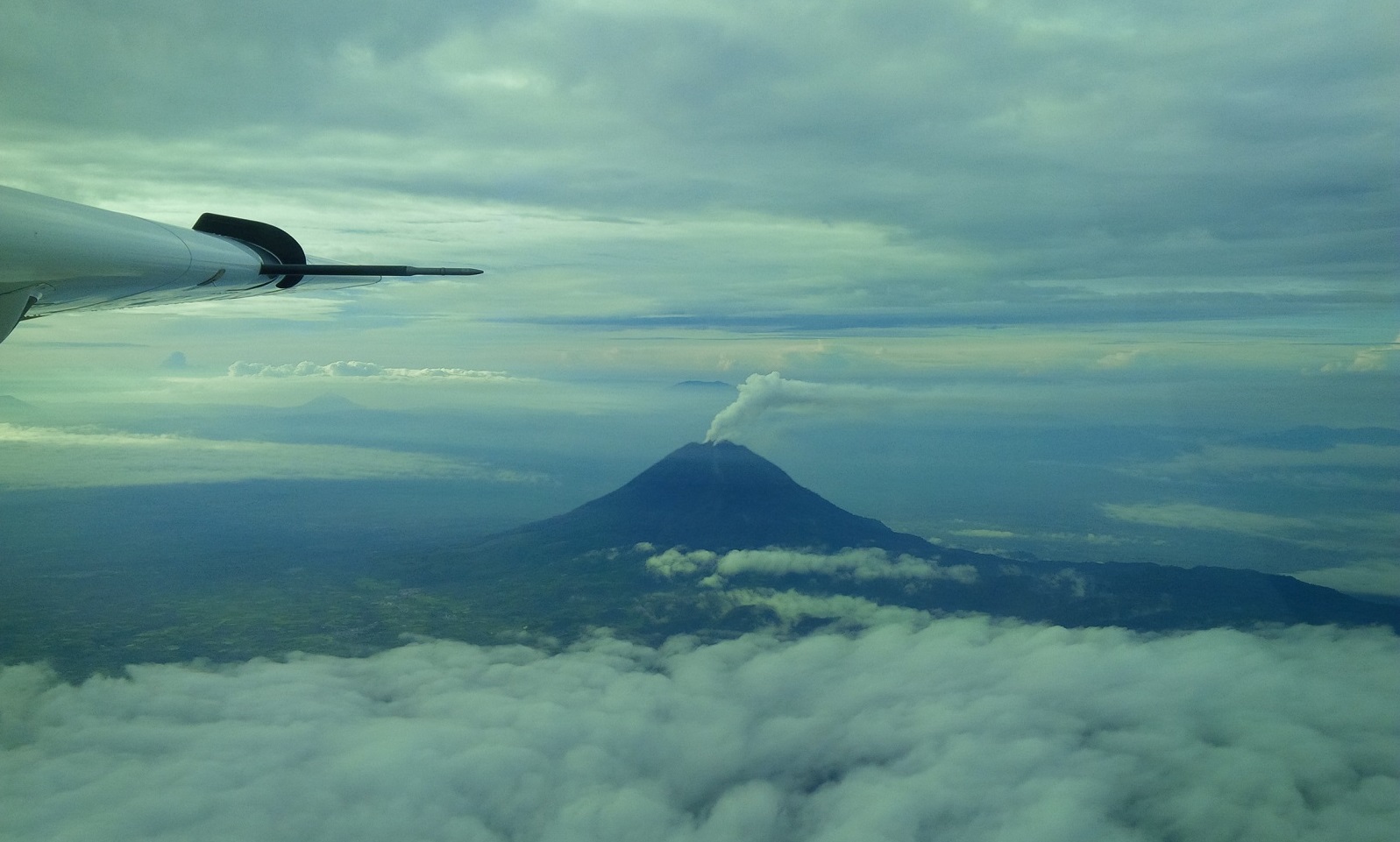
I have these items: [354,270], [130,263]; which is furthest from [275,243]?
[130,263]

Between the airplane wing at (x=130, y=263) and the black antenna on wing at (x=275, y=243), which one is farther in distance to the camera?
the black antenna on wing at (x=275, y=243)

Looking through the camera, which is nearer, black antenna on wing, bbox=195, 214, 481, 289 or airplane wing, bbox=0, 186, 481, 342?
airplane wing, bbox=0, 186, 481, 342

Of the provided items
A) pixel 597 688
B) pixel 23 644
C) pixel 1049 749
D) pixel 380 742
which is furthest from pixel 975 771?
pixel 23 644

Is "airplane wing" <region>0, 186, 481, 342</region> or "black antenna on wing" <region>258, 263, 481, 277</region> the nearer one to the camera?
"airplane wing" <region>0, 186, 481, 342</region>

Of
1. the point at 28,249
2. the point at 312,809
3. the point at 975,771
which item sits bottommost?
the point at 312,809

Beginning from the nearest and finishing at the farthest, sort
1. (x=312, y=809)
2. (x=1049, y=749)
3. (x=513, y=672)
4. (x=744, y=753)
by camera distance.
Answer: (x=312, y=809) < (x=1049, y=749) < (x=744, y=753) < (x=513, y=672)

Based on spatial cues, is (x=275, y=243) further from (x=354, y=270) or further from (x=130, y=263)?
(x=130, y=263)

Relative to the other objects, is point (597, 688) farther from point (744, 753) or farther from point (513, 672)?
point (744, 753)

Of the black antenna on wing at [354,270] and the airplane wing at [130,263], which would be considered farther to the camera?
the black antenna on wing at [354,270]
